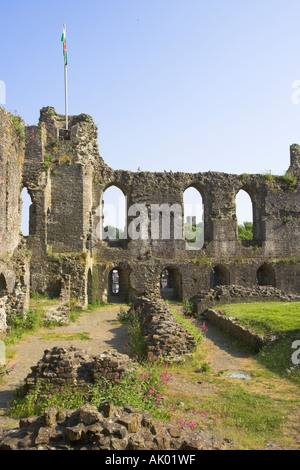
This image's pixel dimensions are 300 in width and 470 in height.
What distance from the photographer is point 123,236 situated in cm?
2250

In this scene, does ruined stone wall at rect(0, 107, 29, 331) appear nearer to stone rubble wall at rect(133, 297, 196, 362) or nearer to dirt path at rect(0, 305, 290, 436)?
dirt path at rect(0, 305, 290, 436)

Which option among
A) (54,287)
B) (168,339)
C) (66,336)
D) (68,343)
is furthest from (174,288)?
(168,339)

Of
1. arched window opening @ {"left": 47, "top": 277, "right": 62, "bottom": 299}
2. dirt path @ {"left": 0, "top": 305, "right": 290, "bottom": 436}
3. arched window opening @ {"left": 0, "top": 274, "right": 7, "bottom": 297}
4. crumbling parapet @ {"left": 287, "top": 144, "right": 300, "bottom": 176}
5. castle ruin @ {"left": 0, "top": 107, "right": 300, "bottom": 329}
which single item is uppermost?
crumbling parapet @ {"left": 287, "top": 144, "right": 300, "bottom": 176}

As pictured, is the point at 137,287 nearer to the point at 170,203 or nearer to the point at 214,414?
the point at 170,203

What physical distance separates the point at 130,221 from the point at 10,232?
825cm

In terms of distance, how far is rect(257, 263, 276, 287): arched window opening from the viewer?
2214 cm

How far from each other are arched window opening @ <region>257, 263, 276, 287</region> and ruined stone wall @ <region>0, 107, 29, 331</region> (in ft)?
46.1

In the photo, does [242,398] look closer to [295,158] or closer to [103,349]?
[103,349]

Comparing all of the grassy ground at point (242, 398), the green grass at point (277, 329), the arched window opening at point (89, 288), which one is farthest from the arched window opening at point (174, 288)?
the grassy ground at point (242, 398)

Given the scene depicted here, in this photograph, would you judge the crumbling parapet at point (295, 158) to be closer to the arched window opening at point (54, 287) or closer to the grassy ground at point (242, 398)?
the grassy ground at point (242, 398)

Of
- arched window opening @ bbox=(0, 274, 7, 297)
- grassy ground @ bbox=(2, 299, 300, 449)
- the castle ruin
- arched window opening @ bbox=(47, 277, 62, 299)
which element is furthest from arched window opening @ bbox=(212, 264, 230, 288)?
arched window opening @ bbox=(0, 274, 7, 297)

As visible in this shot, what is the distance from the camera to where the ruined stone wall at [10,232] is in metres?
13.1

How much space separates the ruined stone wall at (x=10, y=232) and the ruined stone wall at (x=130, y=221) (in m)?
2.09
